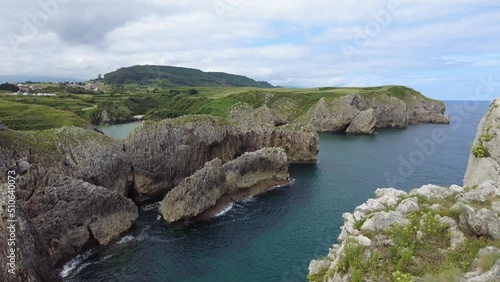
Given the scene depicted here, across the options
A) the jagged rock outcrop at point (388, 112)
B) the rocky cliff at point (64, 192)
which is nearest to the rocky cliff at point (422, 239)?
the rocky cliff at point (64, 192)

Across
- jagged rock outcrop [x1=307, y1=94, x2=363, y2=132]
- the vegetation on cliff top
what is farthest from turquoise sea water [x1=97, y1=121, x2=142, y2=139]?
jagged rock outcrop [x1=307, y1=94, x2=363, y2=132]

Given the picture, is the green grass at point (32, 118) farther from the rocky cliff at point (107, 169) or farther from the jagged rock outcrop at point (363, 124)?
the jagged rock outcrop at point (363, 124)

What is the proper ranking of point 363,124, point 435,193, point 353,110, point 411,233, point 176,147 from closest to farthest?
point 411,233 < point 435,193 < point 176,147 < point 363,124 < point 353,110

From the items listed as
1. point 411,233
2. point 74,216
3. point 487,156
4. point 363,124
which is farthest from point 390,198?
point 363,124

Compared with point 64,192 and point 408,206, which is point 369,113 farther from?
point 408,206

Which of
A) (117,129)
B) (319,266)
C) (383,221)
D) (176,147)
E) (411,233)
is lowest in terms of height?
(117,129)

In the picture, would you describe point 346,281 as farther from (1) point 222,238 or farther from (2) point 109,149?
(2) point 109,149
